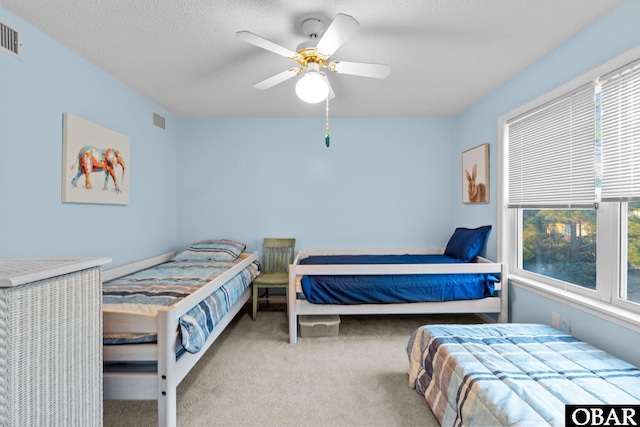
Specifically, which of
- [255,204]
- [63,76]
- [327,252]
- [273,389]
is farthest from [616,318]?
[63,76]

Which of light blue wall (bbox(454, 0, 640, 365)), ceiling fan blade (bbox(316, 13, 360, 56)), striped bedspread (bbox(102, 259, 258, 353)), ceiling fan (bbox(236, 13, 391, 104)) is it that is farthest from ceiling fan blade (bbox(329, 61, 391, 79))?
striped bedspread (bbox(102, 259, 258, 353))

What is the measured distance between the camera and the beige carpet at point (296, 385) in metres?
1.76

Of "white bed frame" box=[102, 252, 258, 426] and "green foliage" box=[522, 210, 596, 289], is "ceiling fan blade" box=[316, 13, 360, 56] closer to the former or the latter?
"white bed frame" box=[102, 252, 258, 426]

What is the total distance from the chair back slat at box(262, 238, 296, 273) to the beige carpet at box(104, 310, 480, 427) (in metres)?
0.93

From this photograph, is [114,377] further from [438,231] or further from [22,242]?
[438,231]

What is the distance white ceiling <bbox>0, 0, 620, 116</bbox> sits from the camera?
175 centimetres

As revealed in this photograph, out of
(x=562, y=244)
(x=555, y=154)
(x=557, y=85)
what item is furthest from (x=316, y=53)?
(x=562, y=244)

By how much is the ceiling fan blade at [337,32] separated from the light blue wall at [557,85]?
1.54 m

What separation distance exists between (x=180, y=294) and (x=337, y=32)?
185 centimetres

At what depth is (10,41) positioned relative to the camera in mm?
1781

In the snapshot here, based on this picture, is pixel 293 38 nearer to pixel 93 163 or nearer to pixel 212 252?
pixel 93 163

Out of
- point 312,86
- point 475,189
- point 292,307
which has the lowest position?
point 292,307

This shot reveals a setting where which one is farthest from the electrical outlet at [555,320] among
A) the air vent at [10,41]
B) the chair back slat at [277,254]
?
the air vent at [10,41]

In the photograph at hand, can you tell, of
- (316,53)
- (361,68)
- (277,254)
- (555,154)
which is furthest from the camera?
(277,254)
